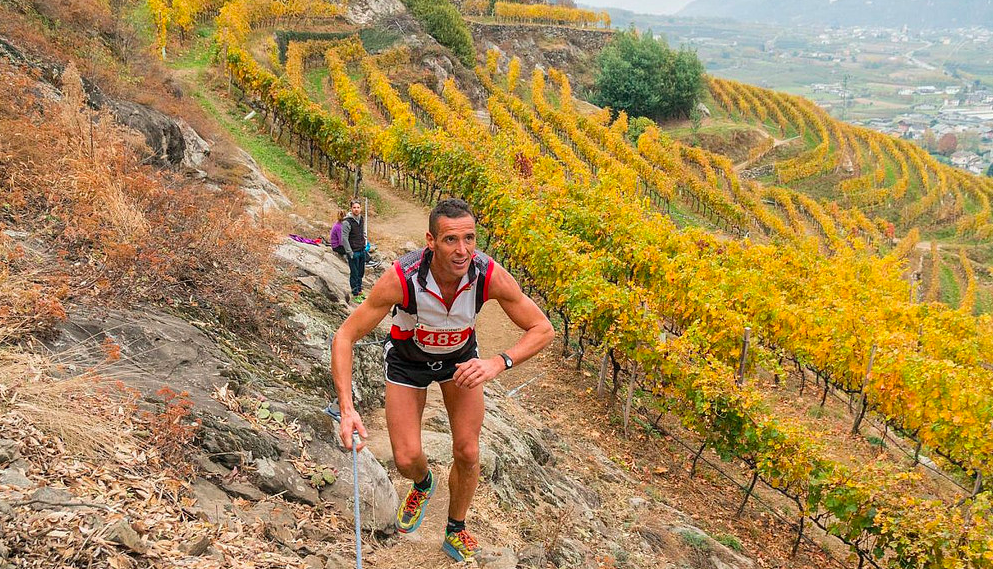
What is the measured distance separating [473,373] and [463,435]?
799 millimetres

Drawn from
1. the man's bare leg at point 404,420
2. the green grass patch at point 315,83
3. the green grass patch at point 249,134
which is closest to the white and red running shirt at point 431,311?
the man's bare leg at point 404,420

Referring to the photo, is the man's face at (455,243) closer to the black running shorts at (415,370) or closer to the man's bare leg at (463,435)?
the black running shorts at (415,370)

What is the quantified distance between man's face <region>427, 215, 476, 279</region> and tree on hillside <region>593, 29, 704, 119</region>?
6007 cm

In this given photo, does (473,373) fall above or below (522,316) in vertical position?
below

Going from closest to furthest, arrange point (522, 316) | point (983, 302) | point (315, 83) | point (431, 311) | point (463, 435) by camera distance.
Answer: point (431, 311) → point (522, 316) → point (463, 435) → point (983, 302) → point (315, 83)

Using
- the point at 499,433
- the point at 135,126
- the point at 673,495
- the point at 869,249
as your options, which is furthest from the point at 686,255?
the point at 869,249

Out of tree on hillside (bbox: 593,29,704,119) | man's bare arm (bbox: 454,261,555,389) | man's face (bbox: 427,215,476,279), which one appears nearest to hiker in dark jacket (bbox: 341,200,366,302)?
man's bare arm (bbox: 454,261,555,389)

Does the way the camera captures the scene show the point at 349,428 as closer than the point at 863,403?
Yes

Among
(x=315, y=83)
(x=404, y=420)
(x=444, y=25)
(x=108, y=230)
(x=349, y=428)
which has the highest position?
(x=444, y=25)

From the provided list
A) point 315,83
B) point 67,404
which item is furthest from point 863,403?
point 315,83

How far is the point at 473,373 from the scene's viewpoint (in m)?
3.63

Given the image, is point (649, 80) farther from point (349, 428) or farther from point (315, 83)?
point (349, 428)

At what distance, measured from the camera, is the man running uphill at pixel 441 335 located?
381cm

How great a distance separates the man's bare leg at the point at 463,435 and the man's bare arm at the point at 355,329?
619 millimetres
